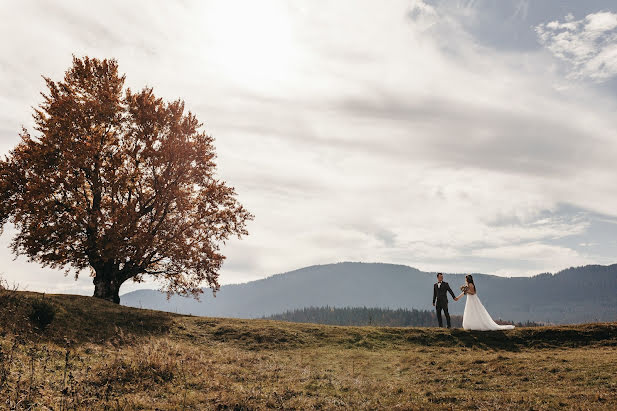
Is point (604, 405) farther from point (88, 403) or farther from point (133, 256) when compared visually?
point (133, 256)

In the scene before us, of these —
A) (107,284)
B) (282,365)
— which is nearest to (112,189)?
(107,284)

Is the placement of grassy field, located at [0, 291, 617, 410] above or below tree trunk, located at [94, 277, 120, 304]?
below

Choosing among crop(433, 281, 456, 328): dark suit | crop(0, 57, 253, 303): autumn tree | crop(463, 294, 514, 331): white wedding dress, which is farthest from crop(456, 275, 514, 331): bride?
crop(0, 57, 253, 303): autumn tree

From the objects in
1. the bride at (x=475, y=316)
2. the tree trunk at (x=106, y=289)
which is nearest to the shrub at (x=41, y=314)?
the tree trunk at (x=106, y=289)

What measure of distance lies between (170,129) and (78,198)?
27.2ft

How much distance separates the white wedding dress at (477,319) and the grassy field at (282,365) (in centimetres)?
82

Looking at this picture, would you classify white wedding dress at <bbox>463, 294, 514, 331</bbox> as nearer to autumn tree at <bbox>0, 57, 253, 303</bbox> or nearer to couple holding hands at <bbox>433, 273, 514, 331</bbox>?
couple holding hands at <bbox>433, 273, 514, 331</bbox>

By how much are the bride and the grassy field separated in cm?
84

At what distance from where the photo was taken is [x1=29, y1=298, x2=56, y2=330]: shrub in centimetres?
1853

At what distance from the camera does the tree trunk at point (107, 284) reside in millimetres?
29203

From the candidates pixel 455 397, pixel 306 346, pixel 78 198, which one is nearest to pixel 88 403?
pixel 455 397

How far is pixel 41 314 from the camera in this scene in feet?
62.1

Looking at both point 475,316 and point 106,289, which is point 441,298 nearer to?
point 475,316

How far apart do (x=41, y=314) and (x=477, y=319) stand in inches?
949
